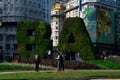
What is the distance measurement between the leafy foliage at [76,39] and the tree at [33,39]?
233cm

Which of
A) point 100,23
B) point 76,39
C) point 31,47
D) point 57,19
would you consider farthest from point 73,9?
point 76,39

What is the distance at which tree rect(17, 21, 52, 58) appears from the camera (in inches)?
1964

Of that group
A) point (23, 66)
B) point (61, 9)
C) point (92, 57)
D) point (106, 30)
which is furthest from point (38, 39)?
point (61, 9)

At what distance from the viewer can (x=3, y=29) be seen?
11794cm

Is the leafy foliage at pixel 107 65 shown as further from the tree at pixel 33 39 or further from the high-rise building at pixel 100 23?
the high-rise building at pixel 100 23

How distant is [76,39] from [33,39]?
19.4 feet

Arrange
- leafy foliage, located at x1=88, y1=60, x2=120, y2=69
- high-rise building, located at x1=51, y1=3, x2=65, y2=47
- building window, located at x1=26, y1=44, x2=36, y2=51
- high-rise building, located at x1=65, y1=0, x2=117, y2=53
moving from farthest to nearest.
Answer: high-rise building, located at x1=51, y1=3, x2=65, y2=47 < high-rise building, located at x1=65, y1=0, x2=117, y2=53 < building window, located at x1=26, y1=44, x2=36, y2=51 < leafy foliage, located at x1=88, y1=60, x2=120, y2=69

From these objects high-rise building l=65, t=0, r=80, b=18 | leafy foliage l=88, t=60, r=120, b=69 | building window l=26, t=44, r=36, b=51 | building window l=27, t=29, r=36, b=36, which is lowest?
leafy foliage l=88, t=60, r=120, b=69

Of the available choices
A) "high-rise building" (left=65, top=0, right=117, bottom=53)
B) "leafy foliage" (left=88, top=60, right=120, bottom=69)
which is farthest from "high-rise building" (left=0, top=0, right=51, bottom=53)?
"leafy foliage" (left=88, top=60, right=120, bottom=69)

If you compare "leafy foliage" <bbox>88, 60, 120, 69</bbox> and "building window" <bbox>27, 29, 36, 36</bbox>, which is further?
"building window" <bbox>27, 29, 36, 36</bbox>

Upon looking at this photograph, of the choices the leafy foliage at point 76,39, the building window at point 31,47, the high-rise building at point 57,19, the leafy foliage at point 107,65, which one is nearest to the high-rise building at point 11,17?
the high-rise building at point 57,19

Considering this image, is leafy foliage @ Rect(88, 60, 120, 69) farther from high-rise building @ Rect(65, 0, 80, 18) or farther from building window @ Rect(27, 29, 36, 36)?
high-rise building @ Rect(65, 0, 80, 18)

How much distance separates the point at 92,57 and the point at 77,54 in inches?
98.6

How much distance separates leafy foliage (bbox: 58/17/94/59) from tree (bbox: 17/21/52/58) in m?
2.33
